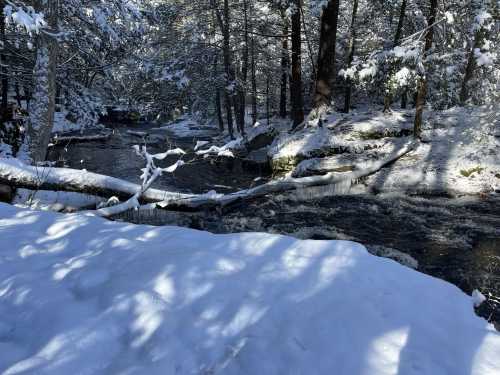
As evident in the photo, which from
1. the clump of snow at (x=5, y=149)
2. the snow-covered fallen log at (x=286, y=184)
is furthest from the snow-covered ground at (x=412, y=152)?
the clump of snow at (x=5, y=149)

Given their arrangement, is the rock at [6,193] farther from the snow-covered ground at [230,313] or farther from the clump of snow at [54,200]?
the snow-covered ground at [230,313]

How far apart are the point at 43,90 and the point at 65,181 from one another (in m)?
3.26

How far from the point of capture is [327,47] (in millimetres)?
13062

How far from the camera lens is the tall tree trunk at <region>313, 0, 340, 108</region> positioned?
12929mm

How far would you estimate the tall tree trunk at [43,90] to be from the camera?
28.6ft

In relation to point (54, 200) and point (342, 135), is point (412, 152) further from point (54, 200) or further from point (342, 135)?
point (54, 200)

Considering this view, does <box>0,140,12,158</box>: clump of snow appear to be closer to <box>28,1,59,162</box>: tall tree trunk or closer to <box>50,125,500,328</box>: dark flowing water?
<box>28,1,59,162</box>: tall tree trunk

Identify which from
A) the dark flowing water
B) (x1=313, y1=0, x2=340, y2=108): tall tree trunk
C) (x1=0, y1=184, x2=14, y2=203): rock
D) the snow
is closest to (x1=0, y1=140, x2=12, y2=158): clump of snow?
(x1=0, y1=184, x2=14, y2=203): rock

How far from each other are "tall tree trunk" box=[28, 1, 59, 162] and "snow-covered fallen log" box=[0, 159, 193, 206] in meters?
2.09

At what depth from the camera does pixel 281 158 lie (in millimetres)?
12211

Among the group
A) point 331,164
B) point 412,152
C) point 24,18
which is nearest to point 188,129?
point 331,164

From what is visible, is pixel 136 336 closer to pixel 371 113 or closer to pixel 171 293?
pixel 171 293

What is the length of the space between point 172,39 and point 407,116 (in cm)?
1247

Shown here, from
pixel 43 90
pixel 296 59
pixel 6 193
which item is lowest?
pixel 6 193
